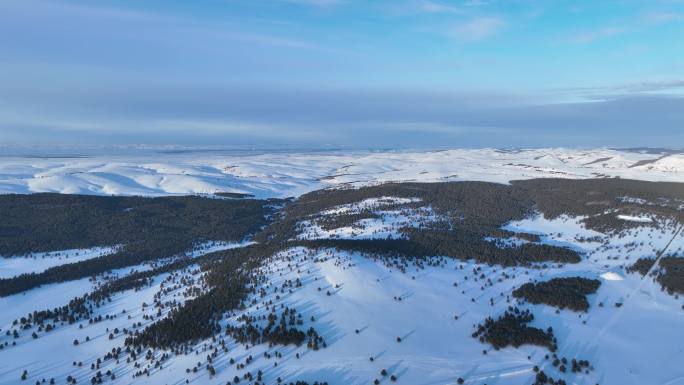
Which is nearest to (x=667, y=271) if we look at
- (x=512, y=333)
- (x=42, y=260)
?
(x=512, y=333)

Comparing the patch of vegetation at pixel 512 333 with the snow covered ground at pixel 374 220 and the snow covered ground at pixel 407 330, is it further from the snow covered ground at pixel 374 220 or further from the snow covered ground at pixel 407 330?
the snow covered ground at pixel 374 220

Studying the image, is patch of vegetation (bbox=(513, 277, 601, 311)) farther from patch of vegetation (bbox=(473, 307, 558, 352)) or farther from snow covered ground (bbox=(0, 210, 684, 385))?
patch of vegetation (bbox=(473, 307, 558, 352))

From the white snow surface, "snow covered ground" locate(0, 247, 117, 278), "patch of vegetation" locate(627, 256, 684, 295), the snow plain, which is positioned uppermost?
the white snow surface

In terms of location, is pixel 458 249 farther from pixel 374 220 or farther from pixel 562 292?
pixel 374 220

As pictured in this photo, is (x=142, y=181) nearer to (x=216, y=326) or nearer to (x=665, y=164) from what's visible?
(x=216, y=326)

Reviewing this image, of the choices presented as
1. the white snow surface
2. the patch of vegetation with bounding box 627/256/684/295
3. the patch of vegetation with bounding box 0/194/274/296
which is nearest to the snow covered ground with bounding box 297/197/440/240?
the patch of vegetation with bounding box 0/194/274/296

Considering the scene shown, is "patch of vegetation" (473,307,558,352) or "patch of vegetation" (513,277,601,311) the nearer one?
"patch of vegetation" (473,307,558,352)

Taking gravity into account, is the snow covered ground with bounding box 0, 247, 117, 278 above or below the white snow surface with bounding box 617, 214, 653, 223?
below

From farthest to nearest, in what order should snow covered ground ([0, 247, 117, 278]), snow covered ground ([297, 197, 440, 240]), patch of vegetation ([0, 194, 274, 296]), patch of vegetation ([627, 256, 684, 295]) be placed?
1. snow covered ground ([297, 197, 440, 240])
2. patch of vegetation ([0, 194, 274, 296])
3. snow covered ground ([0, 247, 117, 278])
4. patch of vegetation ([627, 256, 684, 295])
